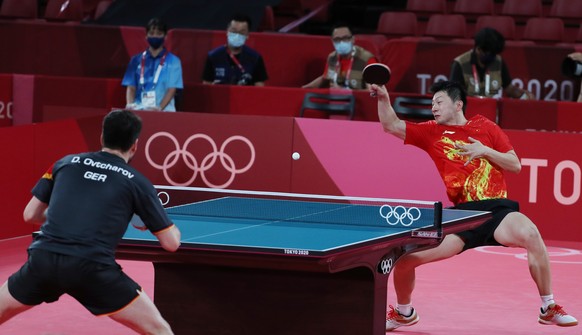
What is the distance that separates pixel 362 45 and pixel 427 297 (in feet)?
17.1

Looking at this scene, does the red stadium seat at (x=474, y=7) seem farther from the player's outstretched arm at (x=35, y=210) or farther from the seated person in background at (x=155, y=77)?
the player's outstretched arm at (x=35, y=210)

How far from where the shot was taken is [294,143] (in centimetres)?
1150

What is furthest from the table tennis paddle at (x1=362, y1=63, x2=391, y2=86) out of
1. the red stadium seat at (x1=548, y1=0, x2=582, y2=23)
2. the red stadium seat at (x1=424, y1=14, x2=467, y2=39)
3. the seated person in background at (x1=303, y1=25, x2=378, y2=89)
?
the red stadium seat at (x1=548, y1=0, x2=582, y2=23)

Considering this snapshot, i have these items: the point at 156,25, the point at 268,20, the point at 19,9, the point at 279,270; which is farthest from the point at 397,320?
the point at 19,9

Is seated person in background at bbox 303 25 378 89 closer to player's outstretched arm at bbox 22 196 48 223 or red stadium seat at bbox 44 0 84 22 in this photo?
red stadium seat at bbox 44 0 84 22

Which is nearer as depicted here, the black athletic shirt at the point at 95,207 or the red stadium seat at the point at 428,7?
the black athletic shirt at the point at 95,207

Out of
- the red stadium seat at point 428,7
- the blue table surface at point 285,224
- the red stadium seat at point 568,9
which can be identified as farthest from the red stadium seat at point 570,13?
the blue table surface at point 285,224

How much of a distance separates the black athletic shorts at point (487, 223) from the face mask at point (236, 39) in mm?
5833

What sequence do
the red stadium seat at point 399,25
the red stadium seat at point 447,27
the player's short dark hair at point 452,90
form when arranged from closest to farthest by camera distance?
the player's short dark hair at point 452,90 → the red stadium seat at point 447,27 → the red stadium seat at point 399,25

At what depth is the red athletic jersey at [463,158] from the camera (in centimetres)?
743

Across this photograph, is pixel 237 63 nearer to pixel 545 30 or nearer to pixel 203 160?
pixel 203 160

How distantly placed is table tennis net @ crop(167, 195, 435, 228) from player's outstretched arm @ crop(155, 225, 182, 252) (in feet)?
4.12

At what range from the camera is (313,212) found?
711 cm

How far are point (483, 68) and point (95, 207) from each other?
749cm
